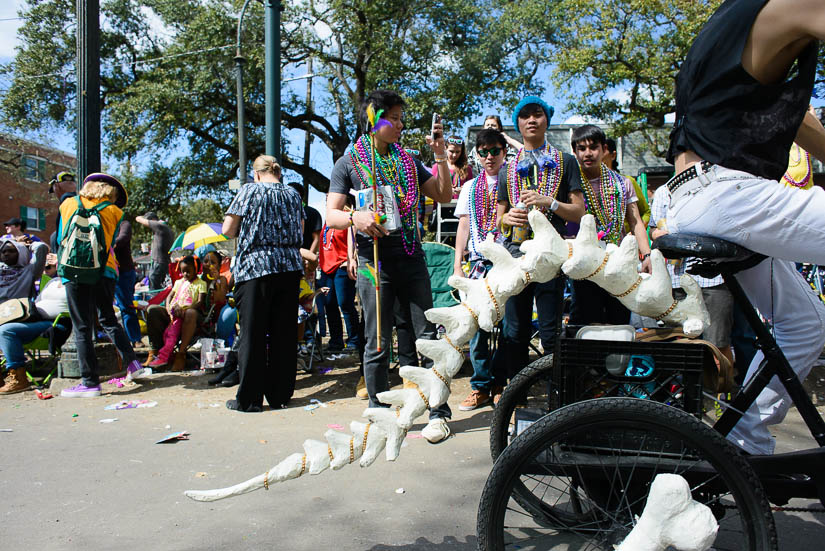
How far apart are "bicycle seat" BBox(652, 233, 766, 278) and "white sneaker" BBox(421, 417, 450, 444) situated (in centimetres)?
207

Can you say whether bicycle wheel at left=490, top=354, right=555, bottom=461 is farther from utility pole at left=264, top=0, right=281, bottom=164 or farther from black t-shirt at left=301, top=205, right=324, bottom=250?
utility pole at left=264, top=0, right=281, bottom=164

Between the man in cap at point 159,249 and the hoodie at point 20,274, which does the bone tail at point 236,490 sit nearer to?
the hoodie at point 20,274

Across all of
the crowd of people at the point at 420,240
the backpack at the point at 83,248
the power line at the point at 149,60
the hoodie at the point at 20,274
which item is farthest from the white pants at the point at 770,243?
the power line at the point at 149,60

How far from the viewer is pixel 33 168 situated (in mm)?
25016

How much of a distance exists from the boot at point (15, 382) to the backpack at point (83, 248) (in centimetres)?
115

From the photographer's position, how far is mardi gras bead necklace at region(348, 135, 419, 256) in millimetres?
4172

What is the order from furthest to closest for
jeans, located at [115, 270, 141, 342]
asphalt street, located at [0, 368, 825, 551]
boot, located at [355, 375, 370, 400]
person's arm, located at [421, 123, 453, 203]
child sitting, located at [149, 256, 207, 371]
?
jeans, located at [115, 270, 141, 342] → child sitting, located at [149, 256, 207, 371] → boot, located at [355, 375, 370, 400] → person's arm, located at [421, 123, 453, 203] → asphalt street, located at [0, 368, 825, 551]

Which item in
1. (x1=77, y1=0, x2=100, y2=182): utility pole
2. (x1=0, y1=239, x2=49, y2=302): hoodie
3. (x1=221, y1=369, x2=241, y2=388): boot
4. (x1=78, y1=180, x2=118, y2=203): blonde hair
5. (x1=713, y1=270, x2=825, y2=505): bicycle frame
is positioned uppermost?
(x1=77, y1=0, x2=100, y2=182): utility pole

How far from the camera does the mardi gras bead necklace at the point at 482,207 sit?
456cm

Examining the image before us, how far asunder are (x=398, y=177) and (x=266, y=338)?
5.59 feet

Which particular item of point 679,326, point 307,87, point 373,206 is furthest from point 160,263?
point 307,87

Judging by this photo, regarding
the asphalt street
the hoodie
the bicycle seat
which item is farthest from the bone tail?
the hoodie

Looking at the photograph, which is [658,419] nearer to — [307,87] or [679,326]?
[679,326]

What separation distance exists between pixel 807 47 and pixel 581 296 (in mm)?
2293
